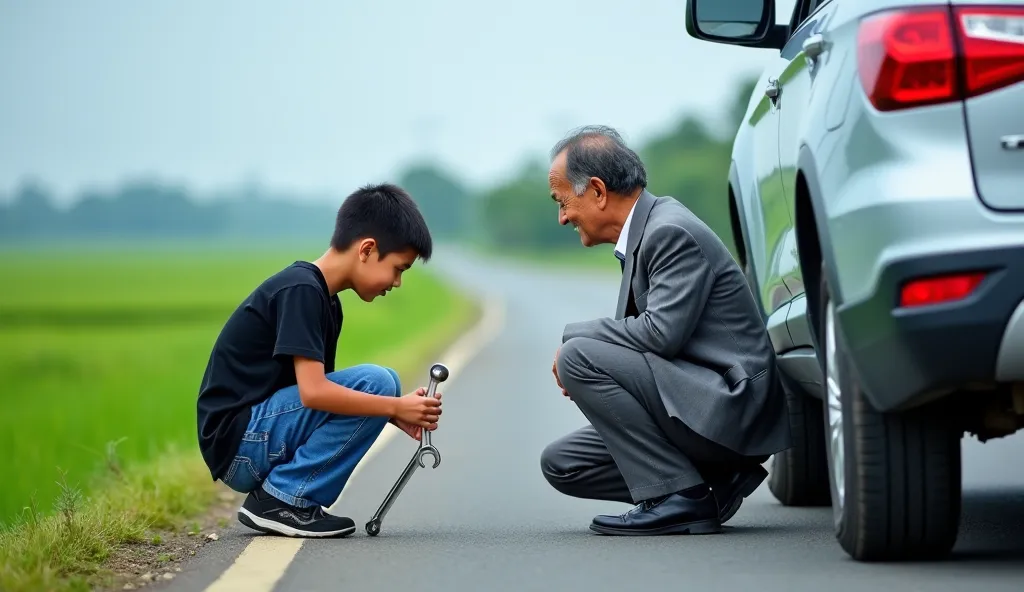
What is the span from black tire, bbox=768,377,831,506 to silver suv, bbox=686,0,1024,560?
1.45 m

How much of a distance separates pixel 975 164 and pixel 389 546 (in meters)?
2.45

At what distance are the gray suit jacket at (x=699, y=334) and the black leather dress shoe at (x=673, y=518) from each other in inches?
9.6

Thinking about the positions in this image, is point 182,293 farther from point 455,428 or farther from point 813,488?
point 813,488

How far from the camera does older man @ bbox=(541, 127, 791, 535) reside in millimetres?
5578

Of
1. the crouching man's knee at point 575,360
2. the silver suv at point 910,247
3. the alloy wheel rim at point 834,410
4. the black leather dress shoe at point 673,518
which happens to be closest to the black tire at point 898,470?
the silver suv at point 910,247

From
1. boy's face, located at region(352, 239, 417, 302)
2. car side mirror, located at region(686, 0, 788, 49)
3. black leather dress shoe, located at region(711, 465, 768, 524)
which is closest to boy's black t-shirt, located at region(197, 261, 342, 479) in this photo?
boy's face, located at region(352, 239, 417, 302)

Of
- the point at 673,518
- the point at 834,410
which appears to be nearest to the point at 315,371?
the point at 673,518

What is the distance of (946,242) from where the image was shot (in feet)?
12.7

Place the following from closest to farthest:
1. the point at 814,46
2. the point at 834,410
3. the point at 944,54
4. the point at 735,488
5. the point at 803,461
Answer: the point at 944,54
the point at 814,46
the point at 834,410
the point at 735,488
the point at 803,461

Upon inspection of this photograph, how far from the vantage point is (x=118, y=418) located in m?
13.0

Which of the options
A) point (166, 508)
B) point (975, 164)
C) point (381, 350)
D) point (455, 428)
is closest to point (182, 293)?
point (381, 350)

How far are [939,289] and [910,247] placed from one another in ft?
0.38

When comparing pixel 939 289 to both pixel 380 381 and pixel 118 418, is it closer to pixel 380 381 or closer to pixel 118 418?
pixel 380 381

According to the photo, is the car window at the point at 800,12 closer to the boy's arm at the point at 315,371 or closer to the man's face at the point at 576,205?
the man's face at the point at 576,205
